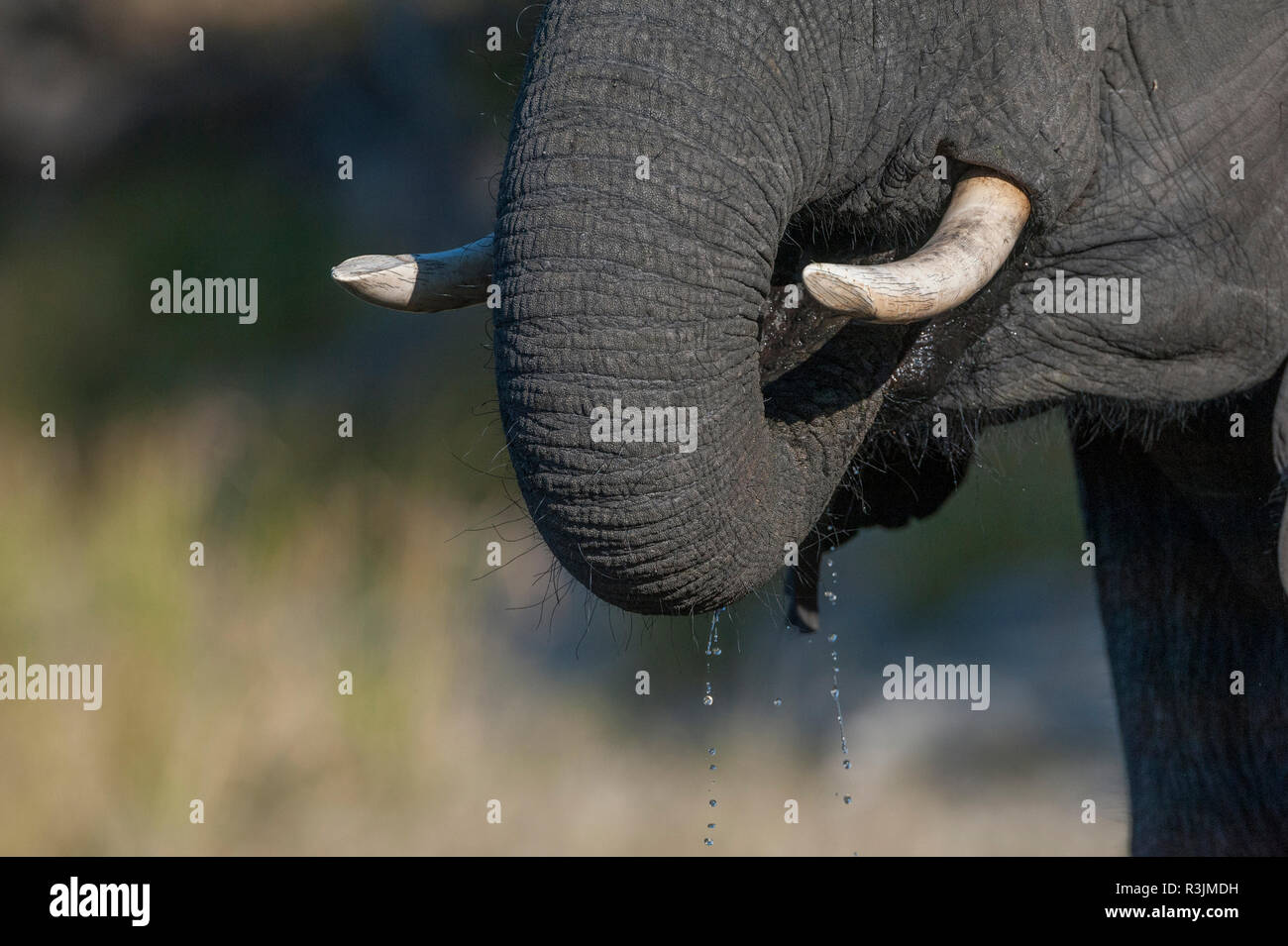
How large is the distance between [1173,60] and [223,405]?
4.97 meters

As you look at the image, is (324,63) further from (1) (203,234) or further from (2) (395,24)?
(1) (203,234)

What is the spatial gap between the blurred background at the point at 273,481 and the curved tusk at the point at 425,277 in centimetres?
399

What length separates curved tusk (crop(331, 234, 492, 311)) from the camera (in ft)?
6.66

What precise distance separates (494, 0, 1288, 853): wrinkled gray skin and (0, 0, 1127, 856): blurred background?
12.4 ft

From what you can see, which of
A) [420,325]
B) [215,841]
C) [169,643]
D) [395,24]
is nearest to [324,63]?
[395,24]

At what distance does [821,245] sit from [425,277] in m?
0.56

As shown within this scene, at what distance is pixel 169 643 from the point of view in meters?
6.26
